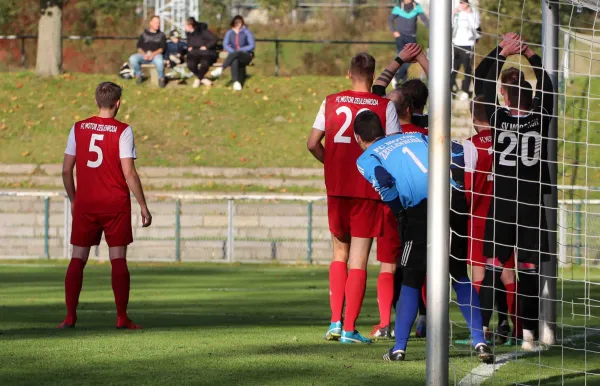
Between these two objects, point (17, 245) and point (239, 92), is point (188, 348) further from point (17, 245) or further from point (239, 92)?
point (239, 92)

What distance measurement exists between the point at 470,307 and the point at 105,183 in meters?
3.21

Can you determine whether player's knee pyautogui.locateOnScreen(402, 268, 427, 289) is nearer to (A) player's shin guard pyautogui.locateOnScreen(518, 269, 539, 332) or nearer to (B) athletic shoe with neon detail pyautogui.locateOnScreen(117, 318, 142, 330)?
(A) player's shin guard pyautogui.locateOnScreen(518, 269, 539, 332)

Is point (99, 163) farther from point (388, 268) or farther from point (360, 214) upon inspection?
point (388, 268)

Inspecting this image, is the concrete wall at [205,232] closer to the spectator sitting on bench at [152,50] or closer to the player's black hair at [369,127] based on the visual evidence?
the spectator sitting on bench at [152,50]

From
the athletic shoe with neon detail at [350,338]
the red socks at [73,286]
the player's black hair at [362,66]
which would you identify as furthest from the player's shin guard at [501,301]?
the red socks at [73,286]

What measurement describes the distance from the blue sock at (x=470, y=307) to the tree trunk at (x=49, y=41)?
2456 cm

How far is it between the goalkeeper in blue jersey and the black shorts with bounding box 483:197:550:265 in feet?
3.68

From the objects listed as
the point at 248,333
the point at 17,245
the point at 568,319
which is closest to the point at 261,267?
the point at 17,245

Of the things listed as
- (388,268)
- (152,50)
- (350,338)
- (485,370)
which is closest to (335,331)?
(350,338)

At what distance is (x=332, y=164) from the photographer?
30.2 ft

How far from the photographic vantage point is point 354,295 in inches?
355

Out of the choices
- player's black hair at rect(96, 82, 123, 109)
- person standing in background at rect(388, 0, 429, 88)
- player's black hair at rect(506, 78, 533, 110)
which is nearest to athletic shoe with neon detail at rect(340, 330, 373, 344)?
player's black hair at rect(506, 78, 533, 110)

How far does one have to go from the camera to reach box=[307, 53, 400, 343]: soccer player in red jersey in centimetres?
905

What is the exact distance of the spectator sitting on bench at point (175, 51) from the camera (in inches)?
1159
